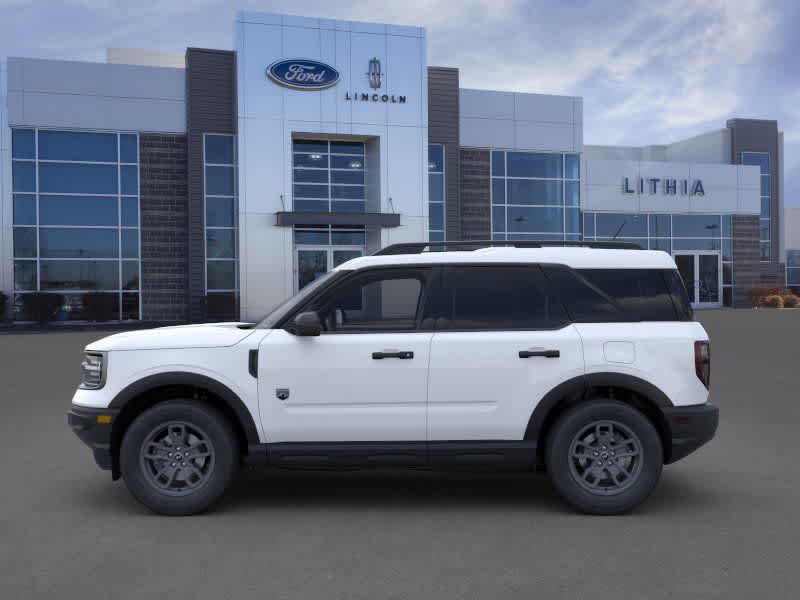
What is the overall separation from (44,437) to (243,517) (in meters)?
3.97

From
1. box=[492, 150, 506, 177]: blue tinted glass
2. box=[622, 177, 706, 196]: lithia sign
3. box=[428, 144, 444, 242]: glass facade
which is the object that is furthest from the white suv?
box=[622, 177, 706, 196]: lithia sign

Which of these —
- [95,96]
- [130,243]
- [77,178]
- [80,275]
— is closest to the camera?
[95,96]

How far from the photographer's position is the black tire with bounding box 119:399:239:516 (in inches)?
224

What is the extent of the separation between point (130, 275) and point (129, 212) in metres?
2.35

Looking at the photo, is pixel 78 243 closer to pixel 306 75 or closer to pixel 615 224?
pixel 306 75

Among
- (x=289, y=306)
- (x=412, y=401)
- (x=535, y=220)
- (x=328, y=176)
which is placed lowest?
(x=412, y=401)

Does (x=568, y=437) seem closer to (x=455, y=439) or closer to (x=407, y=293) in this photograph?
(x=455, y=439)

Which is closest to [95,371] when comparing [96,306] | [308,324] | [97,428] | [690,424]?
[97,428]

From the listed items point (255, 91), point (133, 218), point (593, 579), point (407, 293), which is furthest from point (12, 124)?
point (593, 579)

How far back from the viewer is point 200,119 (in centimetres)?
3130

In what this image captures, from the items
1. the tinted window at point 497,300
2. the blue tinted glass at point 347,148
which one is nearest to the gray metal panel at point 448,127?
the blue tinted glass at point 347,148

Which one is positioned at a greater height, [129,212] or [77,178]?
[77,178]

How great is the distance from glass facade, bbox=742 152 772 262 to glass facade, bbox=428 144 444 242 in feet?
74.3

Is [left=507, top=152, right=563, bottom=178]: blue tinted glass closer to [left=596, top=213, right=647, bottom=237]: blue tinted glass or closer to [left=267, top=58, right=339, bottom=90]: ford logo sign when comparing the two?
[left=596, top=213, right=647, bottom=237]: blue tinted glass
